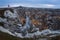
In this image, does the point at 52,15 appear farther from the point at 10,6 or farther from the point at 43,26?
the point at 10,6

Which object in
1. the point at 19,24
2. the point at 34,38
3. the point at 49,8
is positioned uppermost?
the point at 49,8

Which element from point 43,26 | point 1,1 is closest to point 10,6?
point 1,1

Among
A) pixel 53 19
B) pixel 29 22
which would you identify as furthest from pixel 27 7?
pixel 53 19

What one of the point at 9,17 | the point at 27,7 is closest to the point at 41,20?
the point at 27,7

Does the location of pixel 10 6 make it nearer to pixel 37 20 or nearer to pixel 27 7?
pixel 27 7

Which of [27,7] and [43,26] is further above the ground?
[27,7]

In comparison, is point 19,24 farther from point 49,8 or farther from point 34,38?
point 49,8

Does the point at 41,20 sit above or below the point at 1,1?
below
